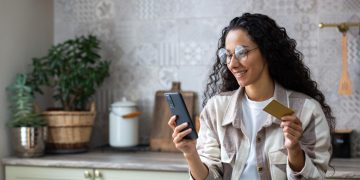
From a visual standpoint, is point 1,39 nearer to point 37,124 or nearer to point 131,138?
point 37,124

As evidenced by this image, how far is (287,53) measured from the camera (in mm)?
1707

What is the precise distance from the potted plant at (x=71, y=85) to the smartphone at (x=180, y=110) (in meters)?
1.15

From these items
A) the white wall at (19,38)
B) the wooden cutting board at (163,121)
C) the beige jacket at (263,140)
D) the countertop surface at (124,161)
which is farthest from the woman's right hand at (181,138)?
the white wall at (19,38)

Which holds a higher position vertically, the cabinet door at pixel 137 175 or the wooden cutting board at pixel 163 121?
the wooden cutting board at pixel 163 121

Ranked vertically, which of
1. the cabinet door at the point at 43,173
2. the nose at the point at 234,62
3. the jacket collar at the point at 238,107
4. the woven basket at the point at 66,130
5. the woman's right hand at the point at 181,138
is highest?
the nose at the point at 234,62

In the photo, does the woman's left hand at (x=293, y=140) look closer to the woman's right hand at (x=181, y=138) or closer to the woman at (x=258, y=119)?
the woman at (x=258, y=119)

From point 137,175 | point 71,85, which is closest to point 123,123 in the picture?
point 71,85

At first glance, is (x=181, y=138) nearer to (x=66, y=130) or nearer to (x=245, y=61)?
(x=245, y=61)

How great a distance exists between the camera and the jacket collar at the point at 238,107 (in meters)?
1.69

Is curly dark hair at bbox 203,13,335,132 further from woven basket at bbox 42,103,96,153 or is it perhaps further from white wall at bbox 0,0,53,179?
white wall at bbox 0,0,53,179

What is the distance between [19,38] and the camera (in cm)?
269

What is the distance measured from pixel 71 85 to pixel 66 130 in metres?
0.23

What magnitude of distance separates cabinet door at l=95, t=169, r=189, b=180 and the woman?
0.52 m

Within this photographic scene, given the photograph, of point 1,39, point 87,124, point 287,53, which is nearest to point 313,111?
point 287,53
